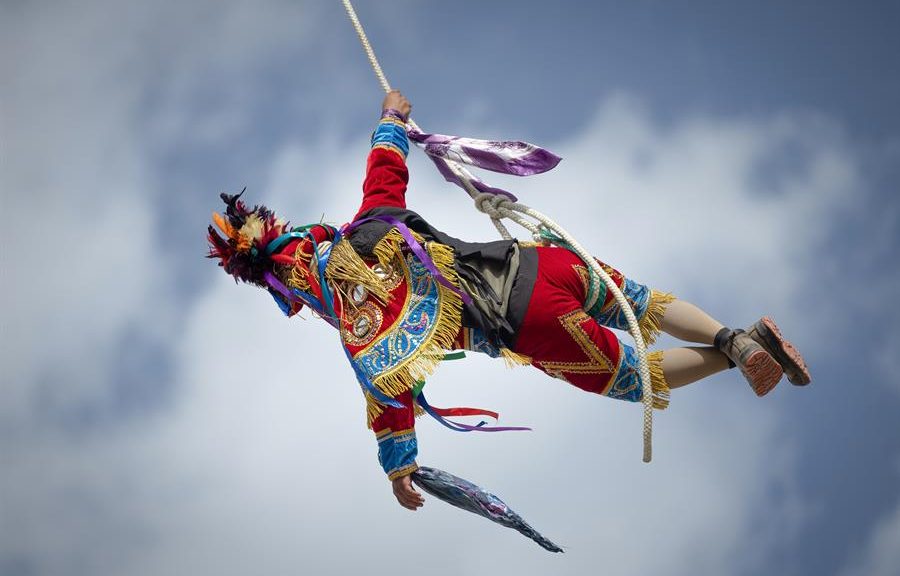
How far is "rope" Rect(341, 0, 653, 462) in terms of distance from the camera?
3.97 metres

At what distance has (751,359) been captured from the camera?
3.91m

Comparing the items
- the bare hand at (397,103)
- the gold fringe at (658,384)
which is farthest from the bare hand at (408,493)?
the bare hand at (397,103)

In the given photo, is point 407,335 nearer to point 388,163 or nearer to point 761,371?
point 388,163

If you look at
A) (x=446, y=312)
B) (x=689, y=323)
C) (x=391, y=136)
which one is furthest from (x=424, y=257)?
(x=689, y=323)

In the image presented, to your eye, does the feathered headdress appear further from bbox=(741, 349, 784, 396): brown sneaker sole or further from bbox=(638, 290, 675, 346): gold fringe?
bbox=(741, 349, 784, 396): brown sneaker sole

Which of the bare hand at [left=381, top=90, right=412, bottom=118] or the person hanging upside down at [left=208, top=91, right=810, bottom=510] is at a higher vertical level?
the bare hand at [left=381, top=90, right=412, bottom=118]

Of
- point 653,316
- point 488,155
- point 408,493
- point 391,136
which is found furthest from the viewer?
point 391,136

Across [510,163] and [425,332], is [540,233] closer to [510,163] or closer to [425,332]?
[510,163]

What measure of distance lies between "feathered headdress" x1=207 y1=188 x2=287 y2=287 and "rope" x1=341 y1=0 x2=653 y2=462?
2.53ft

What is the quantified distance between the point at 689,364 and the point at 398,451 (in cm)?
108

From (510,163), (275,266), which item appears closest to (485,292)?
(510,163)

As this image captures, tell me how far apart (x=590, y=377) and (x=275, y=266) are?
122 cm

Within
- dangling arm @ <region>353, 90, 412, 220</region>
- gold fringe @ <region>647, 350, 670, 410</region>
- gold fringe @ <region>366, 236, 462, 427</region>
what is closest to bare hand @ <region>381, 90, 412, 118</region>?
dangling arm @ <region>353, 90, 412, 220</region>

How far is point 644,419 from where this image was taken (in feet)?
13.1
